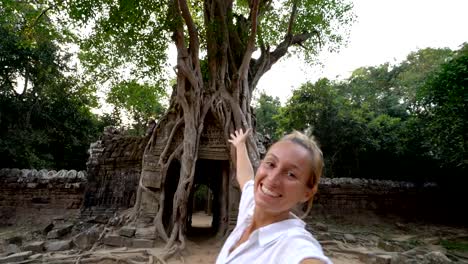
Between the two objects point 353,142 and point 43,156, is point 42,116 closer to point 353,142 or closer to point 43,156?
point 43,156

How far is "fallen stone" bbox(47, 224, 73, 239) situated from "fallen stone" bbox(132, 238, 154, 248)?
82.4 inches

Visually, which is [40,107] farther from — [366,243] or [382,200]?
[382,200]

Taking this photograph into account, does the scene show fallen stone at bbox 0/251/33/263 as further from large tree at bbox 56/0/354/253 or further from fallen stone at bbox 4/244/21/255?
large tree at bbox 56/0/354/253

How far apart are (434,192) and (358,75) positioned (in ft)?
26.6

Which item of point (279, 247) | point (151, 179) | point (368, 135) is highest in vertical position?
point (368, 135)

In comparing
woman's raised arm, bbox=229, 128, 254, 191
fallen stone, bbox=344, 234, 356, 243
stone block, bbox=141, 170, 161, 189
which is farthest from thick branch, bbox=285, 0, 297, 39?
woman's raised arm, bbox=229, 128, 254, 191

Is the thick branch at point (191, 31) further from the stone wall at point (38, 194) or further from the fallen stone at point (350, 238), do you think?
the fallen stone at point (350, 238)

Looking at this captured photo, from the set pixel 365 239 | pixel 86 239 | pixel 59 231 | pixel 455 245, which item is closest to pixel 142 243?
pixel 86 239

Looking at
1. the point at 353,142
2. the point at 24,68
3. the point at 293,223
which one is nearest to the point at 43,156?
the point at 24,68

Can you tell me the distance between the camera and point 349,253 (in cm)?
630

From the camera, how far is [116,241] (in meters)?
5.61

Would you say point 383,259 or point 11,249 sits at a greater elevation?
point 11,249

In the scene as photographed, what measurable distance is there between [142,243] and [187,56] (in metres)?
3.67

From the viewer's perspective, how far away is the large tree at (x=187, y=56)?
232 inches
